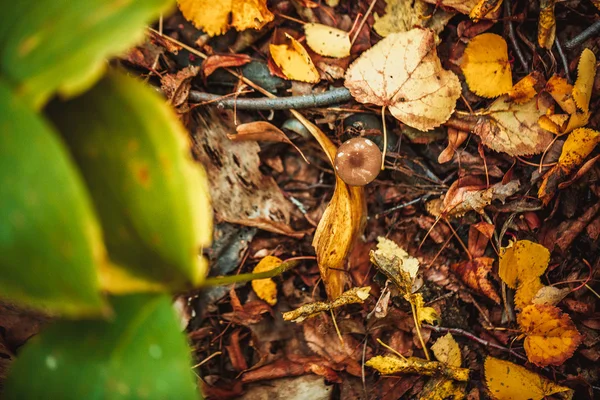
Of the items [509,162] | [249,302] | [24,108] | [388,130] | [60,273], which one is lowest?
[249,302]

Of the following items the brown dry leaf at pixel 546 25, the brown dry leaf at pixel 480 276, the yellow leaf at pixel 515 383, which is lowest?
the yellow leaf at pixel 515 383

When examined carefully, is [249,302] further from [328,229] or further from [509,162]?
[509,162]

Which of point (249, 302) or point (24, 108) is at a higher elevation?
point (24, 108)

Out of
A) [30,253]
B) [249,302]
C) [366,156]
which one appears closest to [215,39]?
[366,156]

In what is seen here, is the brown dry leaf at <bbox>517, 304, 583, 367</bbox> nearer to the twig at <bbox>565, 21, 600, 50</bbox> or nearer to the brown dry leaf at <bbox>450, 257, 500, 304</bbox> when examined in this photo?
the brown dry leaf at <bbox>450, 257, 500, 304</bbox>

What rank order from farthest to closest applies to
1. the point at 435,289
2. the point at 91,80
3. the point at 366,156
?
1. the point at 435,289
2. the point at 366,156
3. the point at 91,80

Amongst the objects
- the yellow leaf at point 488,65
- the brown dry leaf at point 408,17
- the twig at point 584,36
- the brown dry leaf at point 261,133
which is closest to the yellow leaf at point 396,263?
the brown dry leaf at point 261,133

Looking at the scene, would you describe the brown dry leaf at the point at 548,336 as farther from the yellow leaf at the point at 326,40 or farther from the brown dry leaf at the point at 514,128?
the yellow leaf at the point at 326,40

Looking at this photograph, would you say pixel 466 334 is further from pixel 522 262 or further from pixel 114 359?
pixel 114 359
